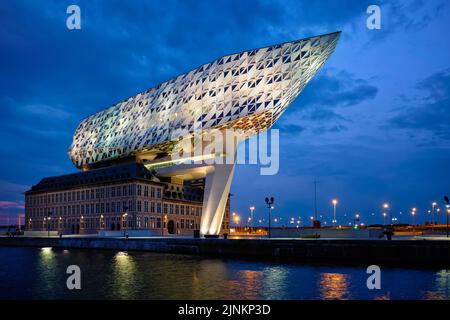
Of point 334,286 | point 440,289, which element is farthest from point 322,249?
point 440,289

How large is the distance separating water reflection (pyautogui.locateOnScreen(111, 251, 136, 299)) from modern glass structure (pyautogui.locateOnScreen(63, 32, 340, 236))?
3205 centimetres

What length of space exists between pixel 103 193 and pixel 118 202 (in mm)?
5149

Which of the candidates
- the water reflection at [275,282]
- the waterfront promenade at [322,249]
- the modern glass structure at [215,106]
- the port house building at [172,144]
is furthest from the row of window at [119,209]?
the water reflection at [275,282]

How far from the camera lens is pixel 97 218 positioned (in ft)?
285

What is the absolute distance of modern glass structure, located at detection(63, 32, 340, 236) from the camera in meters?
60.8

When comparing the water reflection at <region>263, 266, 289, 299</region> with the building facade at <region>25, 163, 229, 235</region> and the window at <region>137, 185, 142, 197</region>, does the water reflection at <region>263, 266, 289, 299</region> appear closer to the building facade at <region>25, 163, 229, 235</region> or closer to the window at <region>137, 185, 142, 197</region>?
the building facade at <region>25, 163, 229, 235</region>

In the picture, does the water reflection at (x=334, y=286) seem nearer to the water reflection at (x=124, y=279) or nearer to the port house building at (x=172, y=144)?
the water reflection at (x=124, y=279)

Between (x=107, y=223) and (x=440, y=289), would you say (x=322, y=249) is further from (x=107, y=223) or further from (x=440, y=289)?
(x=107, y=223)

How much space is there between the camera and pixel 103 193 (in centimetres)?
8669

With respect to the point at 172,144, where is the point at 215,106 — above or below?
above

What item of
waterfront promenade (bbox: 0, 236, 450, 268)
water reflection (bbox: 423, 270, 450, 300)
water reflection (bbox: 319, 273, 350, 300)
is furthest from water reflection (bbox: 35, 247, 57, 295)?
water reflection (bbox: 423, 270, 450, 300)

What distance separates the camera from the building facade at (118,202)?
270 ft
